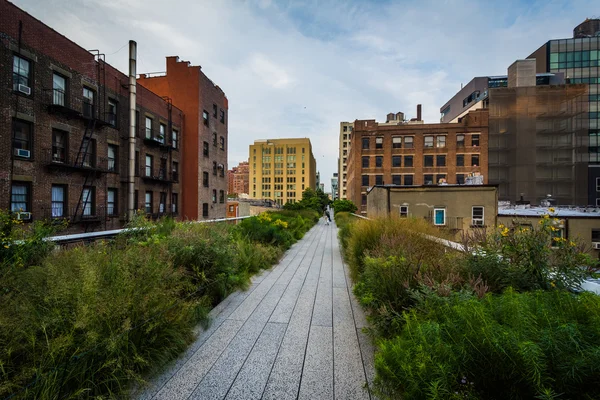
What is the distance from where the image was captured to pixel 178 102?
2520 cm

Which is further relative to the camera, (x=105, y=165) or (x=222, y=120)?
(x=222, y=120)

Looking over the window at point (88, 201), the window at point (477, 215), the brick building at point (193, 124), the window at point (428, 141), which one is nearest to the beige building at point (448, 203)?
the window at point (477, 215)

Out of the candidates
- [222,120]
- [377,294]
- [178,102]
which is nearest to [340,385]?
[377,294]

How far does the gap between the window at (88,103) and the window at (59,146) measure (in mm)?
1778

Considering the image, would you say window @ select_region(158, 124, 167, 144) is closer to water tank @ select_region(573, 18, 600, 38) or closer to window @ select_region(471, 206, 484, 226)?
window @ select_region(471, 206, 484, 226)

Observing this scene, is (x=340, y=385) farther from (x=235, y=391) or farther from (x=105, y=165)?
(x=105, y=165)

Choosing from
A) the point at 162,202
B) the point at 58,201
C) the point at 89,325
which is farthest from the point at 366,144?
the point at 89,325

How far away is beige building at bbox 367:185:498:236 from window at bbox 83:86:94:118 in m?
19.1

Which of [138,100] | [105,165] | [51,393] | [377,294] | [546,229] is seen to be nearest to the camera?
[51,393]

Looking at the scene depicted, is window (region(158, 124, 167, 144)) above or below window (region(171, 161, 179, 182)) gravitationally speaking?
above

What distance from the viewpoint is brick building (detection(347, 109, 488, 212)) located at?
38.3 m

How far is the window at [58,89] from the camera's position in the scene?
13453 millimetres

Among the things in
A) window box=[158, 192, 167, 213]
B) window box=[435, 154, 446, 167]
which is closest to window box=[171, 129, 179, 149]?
window box=[158, 192, 167, 213]

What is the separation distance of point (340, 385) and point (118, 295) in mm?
2044
